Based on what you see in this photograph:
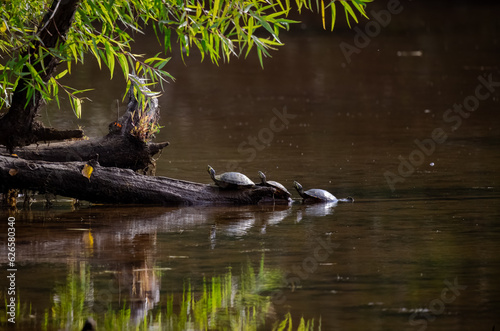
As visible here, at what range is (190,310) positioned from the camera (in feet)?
16.4

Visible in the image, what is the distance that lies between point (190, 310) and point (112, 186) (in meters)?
3.12

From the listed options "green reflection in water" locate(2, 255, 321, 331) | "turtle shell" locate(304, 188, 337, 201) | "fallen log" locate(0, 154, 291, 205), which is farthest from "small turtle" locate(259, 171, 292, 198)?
"green reflection in water" locate(2, 255, 321, 331)

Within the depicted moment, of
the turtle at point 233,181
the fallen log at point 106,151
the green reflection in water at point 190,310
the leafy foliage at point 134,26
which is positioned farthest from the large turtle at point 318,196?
the green reflection in water at point 190,310

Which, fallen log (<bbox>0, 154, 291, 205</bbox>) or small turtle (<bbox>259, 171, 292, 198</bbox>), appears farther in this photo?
small turtle (<bbox>259, 171, 292, 198</bbox>)

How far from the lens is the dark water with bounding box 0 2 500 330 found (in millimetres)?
5133

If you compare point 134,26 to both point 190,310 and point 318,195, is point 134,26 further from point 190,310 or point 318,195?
point 190,310

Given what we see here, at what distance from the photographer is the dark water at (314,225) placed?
5133 mm

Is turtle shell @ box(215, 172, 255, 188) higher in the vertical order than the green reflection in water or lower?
higher

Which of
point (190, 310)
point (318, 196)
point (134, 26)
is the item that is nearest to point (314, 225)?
point (318, 196)

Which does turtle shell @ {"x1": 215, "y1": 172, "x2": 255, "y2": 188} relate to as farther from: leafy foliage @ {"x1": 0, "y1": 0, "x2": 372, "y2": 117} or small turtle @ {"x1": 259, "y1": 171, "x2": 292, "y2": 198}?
leafy foliage @ {"x1": 0, "y1": 0, "x2": 372, "y2": 117}

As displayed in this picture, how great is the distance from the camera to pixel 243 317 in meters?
4.87

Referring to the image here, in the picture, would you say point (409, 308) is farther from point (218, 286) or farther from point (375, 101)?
point (375, 101)

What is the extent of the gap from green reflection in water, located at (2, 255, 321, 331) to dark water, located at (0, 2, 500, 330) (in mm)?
20

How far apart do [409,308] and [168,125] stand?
8801mm
